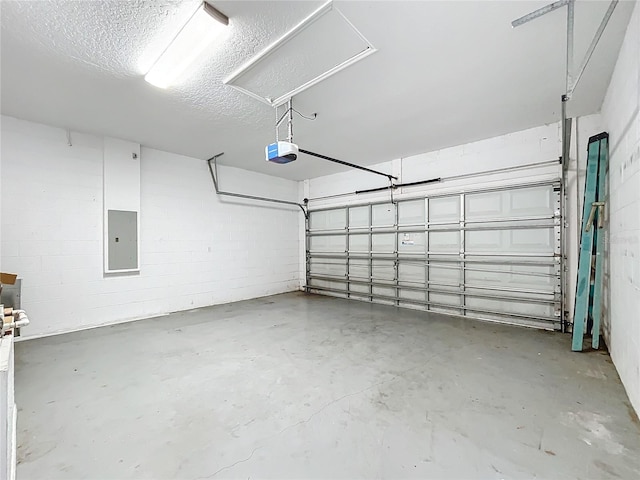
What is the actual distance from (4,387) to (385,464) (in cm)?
164

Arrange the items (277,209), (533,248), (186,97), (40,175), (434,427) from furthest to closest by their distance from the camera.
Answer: (277,209)
(533,248)
(40,175)
(186,97)
(434,427)

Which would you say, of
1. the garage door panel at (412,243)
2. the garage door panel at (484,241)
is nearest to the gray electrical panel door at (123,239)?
the garage door panel at (412,243)

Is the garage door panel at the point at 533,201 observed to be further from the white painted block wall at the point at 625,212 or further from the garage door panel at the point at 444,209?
the white painted block wall at the point at 625,212

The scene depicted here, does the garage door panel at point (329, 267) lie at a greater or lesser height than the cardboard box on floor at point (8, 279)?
lesser

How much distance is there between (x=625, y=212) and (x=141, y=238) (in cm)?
565

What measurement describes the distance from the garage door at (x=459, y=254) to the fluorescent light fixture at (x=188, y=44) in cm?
396

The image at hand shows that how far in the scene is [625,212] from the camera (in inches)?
88.6

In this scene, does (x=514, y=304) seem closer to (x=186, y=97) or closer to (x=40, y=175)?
(x=186, y=97)

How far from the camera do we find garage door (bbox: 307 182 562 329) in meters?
3.90

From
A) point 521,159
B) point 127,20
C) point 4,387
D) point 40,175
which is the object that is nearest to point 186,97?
point 127,20

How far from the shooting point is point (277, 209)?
661 centimetres

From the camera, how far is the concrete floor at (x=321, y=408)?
154 cm

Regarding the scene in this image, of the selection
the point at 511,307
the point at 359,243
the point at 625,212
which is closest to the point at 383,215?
the point at 359,243

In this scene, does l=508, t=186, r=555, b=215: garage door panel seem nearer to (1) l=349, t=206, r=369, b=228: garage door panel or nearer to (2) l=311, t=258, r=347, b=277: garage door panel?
(1) l=349, t=206, r=369, b=228: garage door panel
